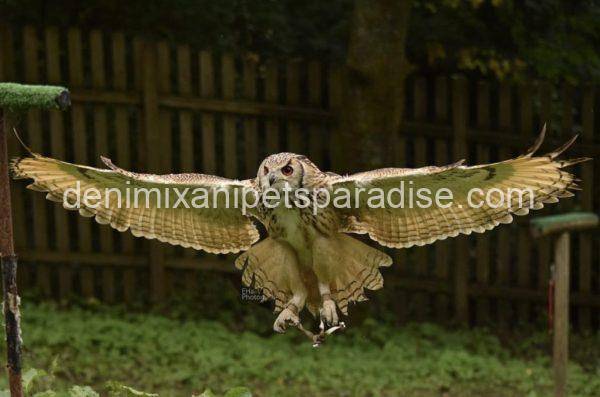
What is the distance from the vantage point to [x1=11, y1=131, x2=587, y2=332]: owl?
146 inches

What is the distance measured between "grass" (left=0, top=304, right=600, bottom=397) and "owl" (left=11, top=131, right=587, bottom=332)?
3162 mm

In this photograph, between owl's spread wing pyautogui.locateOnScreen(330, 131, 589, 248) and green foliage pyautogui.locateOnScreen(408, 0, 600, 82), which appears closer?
owl's spread wing pyautogui.locateOnScreen(330, 131, 589, 248)

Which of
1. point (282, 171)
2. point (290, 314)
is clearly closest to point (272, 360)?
point (290, 314)

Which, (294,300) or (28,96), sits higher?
(28,96)

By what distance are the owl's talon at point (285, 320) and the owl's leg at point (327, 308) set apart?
9 centimetres

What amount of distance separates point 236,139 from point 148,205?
485 cm

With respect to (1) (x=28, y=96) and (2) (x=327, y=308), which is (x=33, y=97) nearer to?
(1) (x=28, y=96)

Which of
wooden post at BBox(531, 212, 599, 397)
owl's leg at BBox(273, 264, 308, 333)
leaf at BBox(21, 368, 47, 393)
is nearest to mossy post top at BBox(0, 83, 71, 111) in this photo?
owl's leg at BBox(273, 264, 308, 333)

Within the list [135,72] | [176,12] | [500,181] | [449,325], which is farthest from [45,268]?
[500,181]

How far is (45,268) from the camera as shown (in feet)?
29.3

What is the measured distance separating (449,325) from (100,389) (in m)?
3.06

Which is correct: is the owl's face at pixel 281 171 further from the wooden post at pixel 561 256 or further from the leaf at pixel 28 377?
the leaf at pixel 28 377

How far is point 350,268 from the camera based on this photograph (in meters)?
3.94

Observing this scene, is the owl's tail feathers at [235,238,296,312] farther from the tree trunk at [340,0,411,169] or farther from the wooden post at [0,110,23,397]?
the tree trunk at [340,0,411,169]
